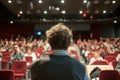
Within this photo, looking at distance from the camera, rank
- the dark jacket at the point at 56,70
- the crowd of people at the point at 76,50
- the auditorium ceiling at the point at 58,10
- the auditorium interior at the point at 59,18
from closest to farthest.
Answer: the dark jacket at the point at 56,70 → the crowd of people at the point at 76,50 → the auditorium ceiling at the point at 58,10 → the auditorium interior at the point at 59,18

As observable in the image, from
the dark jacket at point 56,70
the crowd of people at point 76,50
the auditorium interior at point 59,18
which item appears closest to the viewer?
the dark jacket at point 56,70

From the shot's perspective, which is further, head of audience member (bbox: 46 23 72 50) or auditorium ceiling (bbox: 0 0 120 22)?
auditorium ceiling (bbox: 0 0 120 22)

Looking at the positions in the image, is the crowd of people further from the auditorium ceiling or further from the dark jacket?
the auditorium ceiling

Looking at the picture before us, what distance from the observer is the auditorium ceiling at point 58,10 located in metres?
25.1

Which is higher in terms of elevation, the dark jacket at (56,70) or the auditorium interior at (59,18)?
the auditorium interior at (59,18)

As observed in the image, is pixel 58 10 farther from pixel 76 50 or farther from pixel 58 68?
pixel 58 68

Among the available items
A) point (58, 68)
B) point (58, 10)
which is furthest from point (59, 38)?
point (58, 10)

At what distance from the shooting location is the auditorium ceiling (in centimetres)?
2512

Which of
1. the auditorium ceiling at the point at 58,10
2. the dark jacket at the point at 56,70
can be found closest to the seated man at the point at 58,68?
the dark jacket at the point at 56,70

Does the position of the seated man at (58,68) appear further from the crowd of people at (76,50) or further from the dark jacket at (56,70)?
the crowd of people at (76,50)

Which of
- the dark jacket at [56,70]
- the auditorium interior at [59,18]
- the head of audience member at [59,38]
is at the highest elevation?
the auditorium interior at [59,18]

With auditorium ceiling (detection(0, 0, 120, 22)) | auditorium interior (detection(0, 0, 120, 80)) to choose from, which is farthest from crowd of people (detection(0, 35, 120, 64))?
auditorium ceiling (detection(0, 0, 120, 22))

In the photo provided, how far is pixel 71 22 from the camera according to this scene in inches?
1236

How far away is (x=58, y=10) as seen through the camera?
28266mm
